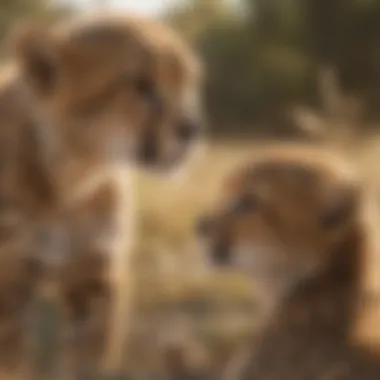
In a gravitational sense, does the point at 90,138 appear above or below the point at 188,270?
above

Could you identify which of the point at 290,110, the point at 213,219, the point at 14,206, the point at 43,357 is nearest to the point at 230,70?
the point at 290,110

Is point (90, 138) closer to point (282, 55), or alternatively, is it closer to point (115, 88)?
point (115, 88)

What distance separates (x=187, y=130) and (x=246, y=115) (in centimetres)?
9

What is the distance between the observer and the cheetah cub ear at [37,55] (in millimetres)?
1283

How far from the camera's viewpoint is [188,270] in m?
1.24

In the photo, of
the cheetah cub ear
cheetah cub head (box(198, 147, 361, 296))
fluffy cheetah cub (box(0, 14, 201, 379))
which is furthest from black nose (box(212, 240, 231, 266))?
the cheetah cub ear

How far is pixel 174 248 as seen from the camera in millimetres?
1242

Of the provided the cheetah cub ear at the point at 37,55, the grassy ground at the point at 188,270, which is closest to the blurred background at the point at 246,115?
the grassy ground at the point at 188,270

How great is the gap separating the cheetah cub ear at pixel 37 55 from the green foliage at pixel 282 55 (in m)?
0.22

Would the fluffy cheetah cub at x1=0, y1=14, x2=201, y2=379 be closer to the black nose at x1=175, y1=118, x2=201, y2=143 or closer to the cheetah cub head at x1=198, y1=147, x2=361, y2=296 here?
the black nose at x1=175, y1=118, x2=201, y2=143

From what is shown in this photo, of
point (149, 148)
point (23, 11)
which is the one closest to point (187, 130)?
point (149, 148)

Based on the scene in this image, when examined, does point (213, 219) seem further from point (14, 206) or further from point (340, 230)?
point (14, 206)

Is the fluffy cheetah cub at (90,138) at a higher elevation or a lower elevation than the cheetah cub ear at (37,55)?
lower

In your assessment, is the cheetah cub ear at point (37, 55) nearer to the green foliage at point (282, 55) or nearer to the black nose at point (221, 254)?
the green foliage at point (282, 55)
